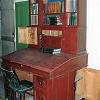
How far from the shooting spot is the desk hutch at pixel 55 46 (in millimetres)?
2727

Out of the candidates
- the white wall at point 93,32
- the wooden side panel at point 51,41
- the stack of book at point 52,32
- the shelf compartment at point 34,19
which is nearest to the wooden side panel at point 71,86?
the white wall at point 93,32

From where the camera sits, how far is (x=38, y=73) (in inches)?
108

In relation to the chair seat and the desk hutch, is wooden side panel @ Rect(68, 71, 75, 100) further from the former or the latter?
the chair seat

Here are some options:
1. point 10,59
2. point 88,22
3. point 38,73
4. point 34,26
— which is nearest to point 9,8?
point 34,26

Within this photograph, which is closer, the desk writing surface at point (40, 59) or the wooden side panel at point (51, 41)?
the desk writing surface at point (40, 59)

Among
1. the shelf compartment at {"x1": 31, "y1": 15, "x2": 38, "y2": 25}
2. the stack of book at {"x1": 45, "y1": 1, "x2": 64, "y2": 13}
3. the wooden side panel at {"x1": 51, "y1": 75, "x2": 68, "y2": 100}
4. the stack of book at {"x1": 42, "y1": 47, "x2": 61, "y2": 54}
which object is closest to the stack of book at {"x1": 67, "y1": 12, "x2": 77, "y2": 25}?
the stack of book at {"x1": 45, "y1": 1, "x2": 64, "y2": 13}

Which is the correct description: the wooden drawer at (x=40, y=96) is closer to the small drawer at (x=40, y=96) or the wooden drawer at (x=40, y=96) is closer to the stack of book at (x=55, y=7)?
the small drawer at (x=40, y=96)

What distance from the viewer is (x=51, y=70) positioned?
2.60 meters

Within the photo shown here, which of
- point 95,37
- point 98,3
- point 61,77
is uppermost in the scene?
point 98,3

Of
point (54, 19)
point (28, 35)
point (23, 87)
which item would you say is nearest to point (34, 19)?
point (28, 35)

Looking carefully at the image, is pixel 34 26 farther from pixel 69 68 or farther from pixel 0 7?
pixel 0 7

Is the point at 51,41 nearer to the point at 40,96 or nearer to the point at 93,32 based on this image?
the point at 93,32

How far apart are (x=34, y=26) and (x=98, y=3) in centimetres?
121

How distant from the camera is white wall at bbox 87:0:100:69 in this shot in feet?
10.3
